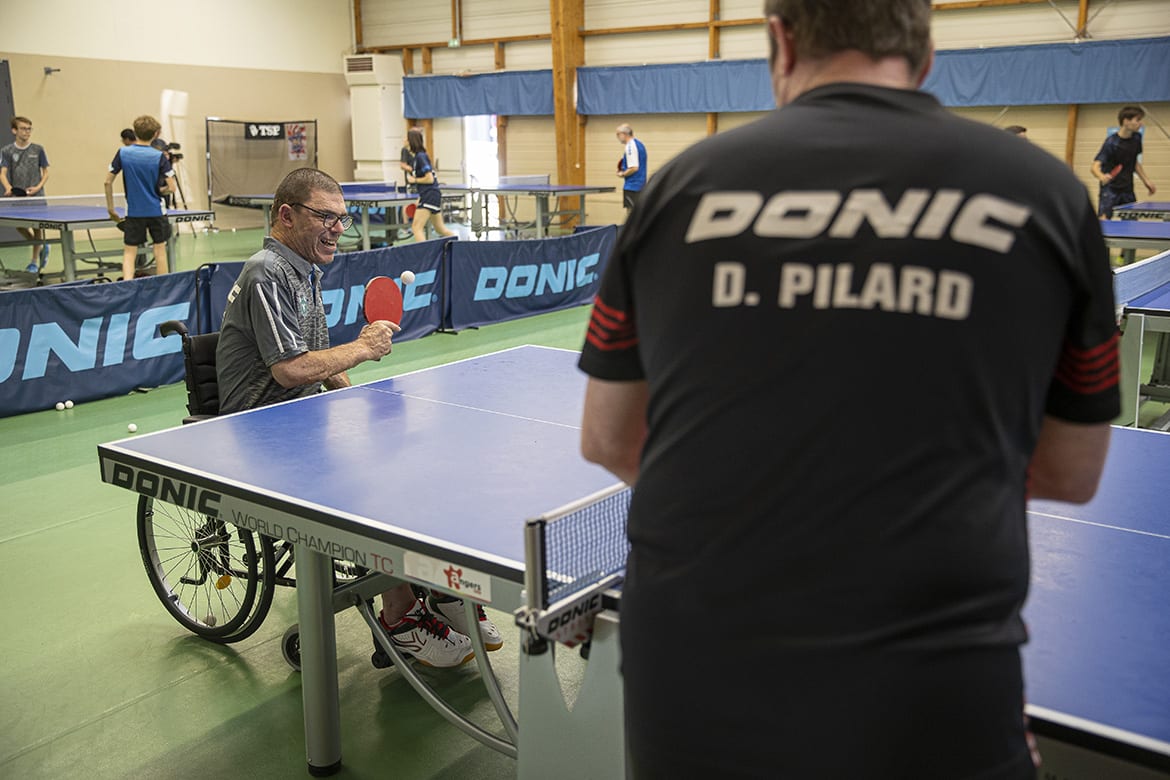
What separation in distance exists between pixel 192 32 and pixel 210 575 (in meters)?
15.4

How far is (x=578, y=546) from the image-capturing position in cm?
200

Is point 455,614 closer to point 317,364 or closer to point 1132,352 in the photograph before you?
point 317,364

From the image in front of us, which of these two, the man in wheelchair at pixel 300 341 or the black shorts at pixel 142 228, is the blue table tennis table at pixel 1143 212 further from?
the black shorts at pixel 142 228

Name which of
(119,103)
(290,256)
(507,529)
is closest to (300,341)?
(290,256)

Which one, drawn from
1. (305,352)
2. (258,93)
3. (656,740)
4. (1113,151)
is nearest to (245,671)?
(305,352)

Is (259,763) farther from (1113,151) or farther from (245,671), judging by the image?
(1113,151)

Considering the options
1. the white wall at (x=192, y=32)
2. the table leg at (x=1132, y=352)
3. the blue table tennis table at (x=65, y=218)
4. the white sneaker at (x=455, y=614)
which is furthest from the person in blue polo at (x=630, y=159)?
the white sneaker at (x=455, y=614)

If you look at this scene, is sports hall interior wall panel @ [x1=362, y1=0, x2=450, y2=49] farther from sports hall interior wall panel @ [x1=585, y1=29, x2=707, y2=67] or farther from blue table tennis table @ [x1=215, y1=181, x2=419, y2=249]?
blue table tennis table @ [x1=215, y1=181, x2=419, y2=249]

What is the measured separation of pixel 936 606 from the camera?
1.07 meters

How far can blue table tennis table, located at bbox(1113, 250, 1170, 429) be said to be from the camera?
4688mm

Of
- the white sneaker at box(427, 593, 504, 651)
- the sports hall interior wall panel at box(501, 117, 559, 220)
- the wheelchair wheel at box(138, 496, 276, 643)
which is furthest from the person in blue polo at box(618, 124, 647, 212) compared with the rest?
the white sneaker at box(427, 593, 504, 651)

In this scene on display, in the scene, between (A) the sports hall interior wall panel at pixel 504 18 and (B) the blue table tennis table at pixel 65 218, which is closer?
(B) the blue table tennis table at pixel 65 218

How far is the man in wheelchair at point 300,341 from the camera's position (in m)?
3.33

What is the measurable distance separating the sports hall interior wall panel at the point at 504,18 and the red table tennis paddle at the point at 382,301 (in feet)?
47.9
